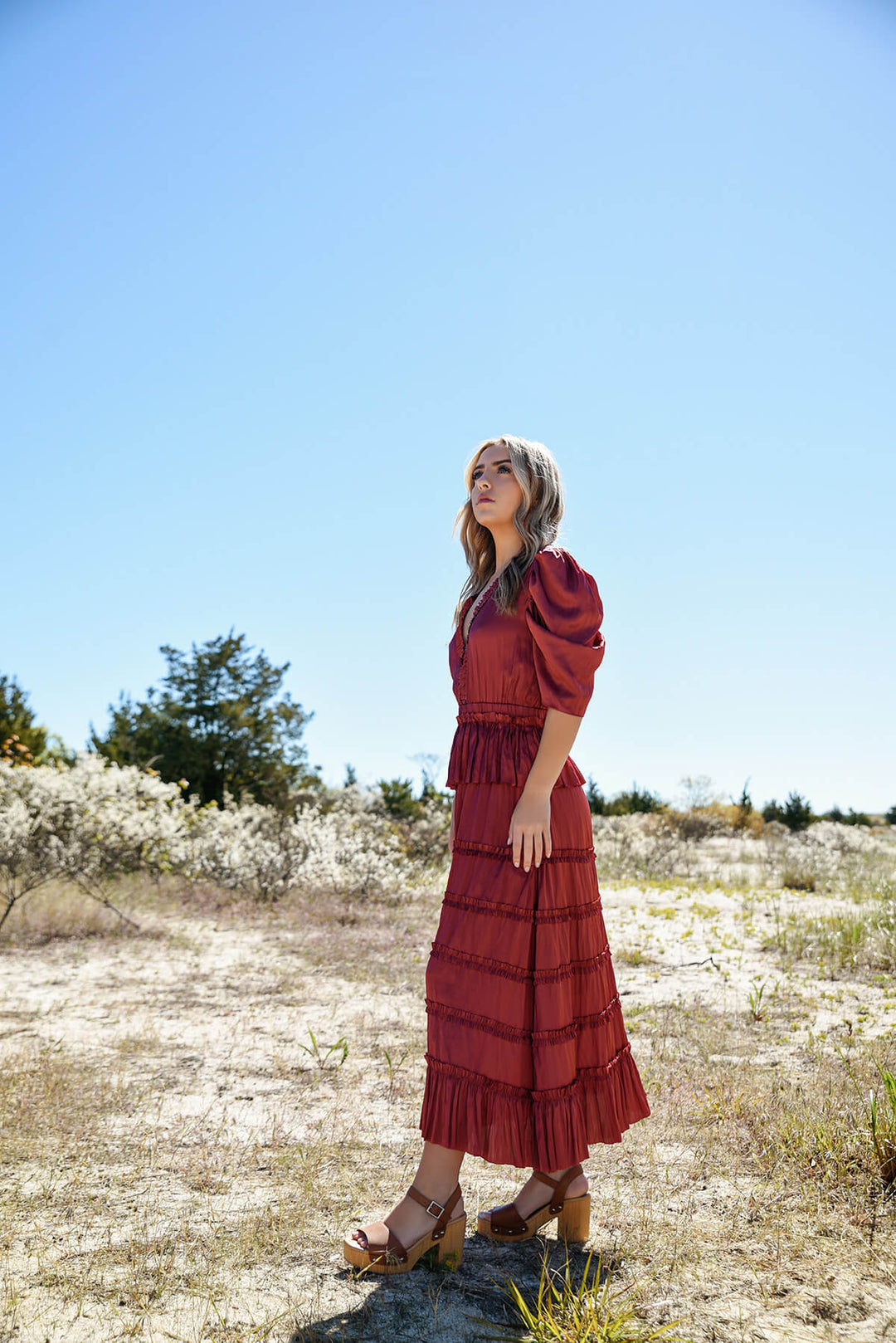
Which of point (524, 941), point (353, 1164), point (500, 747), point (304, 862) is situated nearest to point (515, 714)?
point (500, 747)

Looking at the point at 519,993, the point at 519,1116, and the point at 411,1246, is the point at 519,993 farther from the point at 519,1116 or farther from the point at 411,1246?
the point at 411,1246

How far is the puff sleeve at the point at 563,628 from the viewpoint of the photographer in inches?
96.0

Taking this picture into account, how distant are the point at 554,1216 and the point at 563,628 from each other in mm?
1658

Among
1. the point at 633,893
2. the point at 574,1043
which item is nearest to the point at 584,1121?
the point at 574,1043

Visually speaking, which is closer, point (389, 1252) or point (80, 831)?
point (389, 1252)

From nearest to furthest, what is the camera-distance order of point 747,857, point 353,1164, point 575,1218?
1. point 575,1218
2. point 353,1164
3. point 747,857

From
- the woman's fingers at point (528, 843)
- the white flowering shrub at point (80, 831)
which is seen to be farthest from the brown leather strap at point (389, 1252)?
the white flowering shrub at point (80, 831)

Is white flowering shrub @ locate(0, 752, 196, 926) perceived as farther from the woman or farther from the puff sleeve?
the puff sleeve

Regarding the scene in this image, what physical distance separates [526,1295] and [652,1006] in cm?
326

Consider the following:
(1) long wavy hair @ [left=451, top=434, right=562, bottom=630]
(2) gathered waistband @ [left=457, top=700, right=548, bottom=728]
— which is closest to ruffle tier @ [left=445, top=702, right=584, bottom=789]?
(2) gathered waistband @ [left=457, top=700, right=548, bottom=728]

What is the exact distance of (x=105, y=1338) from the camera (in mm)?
2090

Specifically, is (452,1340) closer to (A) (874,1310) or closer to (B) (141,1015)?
(A) (874,1310)

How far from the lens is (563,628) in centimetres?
248

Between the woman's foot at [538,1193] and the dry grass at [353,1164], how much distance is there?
0.44ft
